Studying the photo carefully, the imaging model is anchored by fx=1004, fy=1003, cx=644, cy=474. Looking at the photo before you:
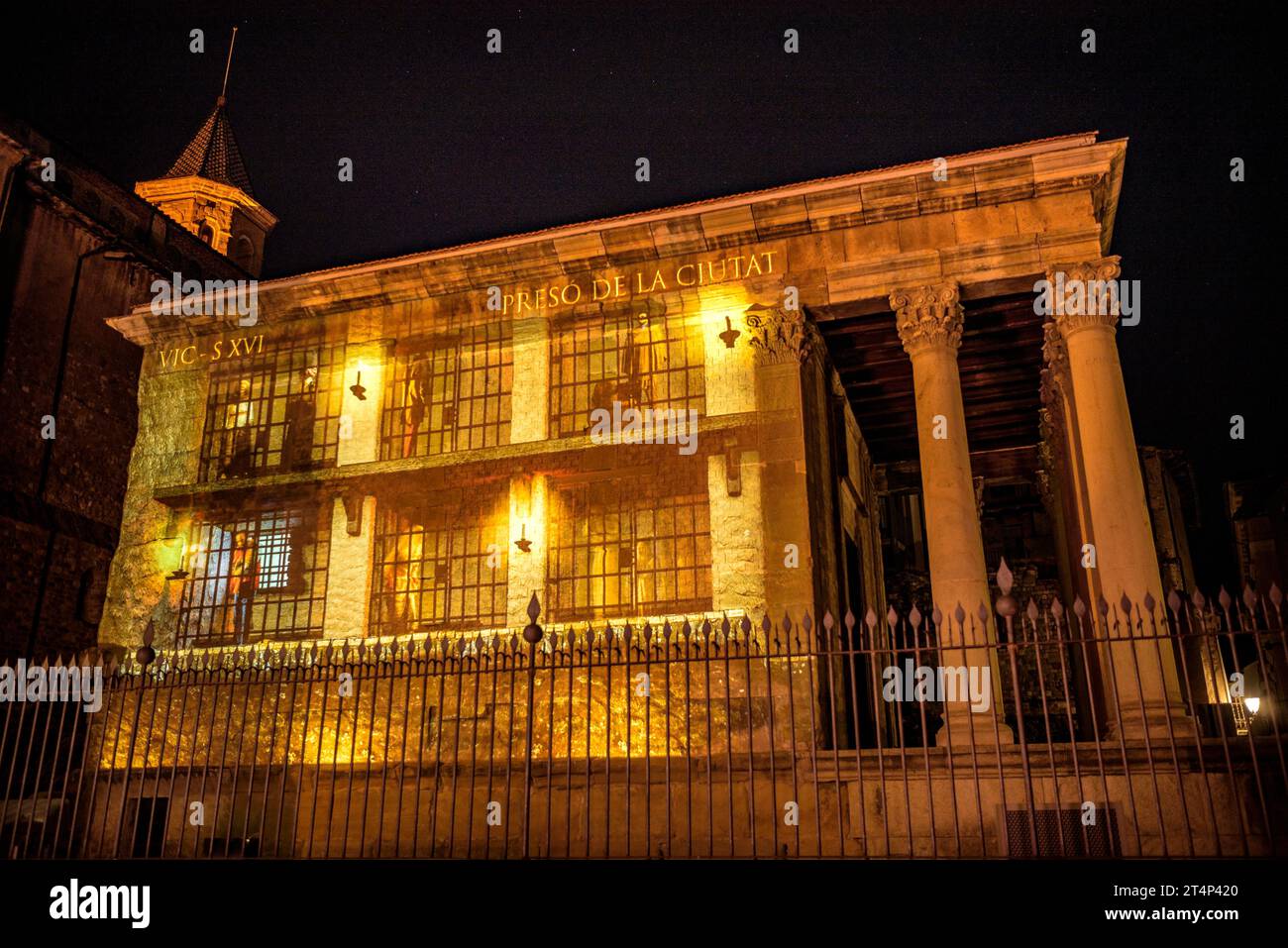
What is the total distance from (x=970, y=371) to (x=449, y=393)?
31.9ft

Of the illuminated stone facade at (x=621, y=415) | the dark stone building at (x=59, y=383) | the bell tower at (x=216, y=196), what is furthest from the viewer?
the bell tower at (x=216, y=196)

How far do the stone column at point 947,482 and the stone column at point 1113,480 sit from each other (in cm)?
152

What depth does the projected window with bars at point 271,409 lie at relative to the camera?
716 inches

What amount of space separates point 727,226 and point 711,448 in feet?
11.8

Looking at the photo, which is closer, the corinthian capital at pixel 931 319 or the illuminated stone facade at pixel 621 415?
the illuminated stone facade at pixel 621 415

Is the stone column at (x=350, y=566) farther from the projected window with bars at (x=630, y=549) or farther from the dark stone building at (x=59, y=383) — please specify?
the dark stone building at (x=59, y=383)

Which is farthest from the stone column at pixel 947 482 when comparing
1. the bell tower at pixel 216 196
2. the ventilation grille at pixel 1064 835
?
the bell tower at pixel 216 196

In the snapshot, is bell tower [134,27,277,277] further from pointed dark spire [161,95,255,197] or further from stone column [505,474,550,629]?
stone column [505,474,550,629]

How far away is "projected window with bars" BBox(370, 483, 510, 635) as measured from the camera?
16.2 m

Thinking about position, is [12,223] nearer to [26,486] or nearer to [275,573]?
[26,486]

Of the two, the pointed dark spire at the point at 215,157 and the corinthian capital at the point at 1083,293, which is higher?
the pointed dark spire at the point at 215,157

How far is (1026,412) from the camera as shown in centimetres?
2080

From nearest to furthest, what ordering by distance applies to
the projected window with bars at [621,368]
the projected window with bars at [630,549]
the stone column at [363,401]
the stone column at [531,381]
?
the projected window with bars at [630,549] → the projected window with bars at [621,368] → the stone column at [531,381] → the stone column at [363,401]
